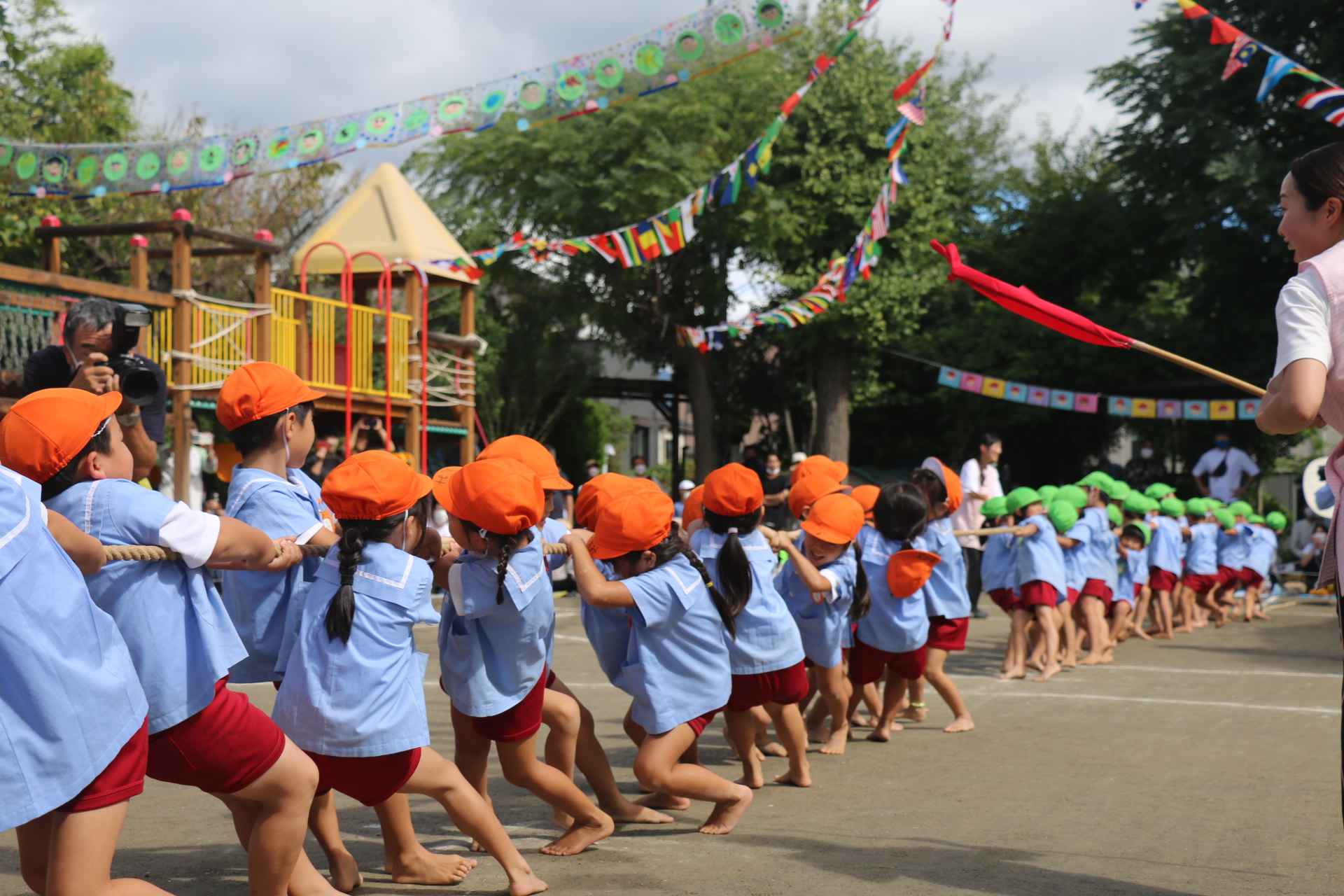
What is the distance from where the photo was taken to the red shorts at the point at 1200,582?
13172mm

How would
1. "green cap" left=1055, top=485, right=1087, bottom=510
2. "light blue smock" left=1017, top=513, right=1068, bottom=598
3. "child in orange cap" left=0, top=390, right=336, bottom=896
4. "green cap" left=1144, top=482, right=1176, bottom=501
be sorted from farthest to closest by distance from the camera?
"green cap" left=1144, top=482, right=1176, bottom=501 → "green cap" left=1055, top=485, right=1087, bottom=510 → "light blue smock" left=1017, top=513, right=1068, bottom=598 → "child in orange cap" left=0, top=390, right=336, bottom=896

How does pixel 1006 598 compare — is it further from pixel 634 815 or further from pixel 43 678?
pixel 43 678

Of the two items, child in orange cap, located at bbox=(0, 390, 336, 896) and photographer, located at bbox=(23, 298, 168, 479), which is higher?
photographer, located at bbox=(23, 298, 168, 479)

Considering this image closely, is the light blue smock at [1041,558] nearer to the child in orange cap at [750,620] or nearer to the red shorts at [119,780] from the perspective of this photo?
the child in orange cap at [750,620]

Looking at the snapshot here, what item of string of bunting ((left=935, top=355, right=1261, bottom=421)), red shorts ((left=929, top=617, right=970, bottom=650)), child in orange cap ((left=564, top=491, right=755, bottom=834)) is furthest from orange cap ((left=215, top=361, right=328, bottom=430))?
string of bunting ((left=935, top=355, right=1261, bottom=421))

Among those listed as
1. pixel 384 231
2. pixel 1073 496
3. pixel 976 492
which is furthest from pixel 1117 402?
pixel 384 231

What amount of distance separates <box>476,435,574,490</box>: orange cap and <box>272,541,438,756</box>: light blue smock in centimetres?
88

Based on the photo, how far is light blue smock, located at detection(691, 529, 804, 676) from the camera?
5.14m

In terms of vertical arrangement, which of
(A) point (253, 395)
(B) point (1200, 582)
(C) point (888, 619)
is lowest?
(B) point (1200, 582)

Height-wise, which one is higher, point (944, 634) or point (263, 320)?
point (263, 320)

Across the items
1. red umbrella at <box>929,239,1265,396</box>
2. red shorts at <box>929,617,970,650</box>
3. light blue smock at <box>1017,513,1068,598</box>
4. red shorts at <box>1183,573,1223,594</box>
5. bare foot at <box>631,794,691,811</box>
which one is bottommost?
bare foot at <box>631,794,691,811</box>

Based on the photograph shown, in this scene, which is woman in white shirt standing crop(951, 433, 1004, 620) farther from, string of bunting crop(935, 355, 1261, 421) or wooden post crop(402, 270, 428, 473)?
wooden post crop(402, 270, 428, 473)

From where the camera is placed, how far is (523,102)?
9492mm

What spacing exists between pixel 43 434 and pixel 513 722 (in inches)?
74.7
